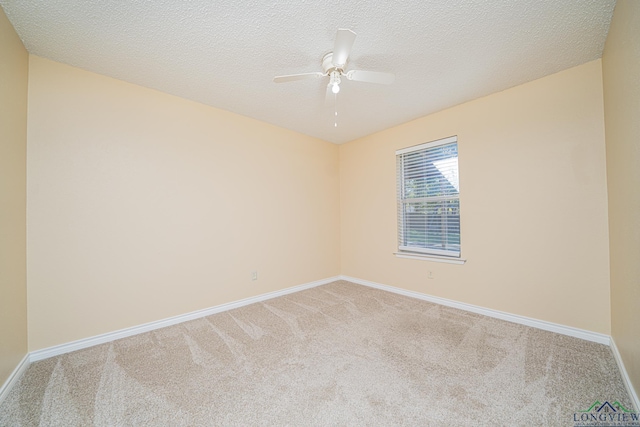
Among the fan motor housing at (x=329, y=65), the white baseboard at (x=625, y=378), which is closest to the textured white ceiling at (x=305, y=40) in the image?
the fan motor housing at (x=329, y=65)

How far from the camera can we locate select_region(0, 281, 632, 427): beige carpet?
1.33 metres

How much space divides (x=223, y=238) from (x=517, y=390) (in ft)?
9.81

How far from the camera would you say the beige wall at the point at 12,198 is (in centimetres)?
155

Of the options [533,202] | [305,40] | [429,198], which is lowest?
[533,202]

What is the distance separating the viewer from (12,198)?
1686 millimetres

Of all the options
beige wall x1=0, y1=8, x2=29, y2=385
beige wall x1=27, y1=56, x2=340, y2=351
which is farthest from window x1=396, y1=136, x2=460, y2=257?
beige wall x1=0, y1=8, x2=29, y2=385

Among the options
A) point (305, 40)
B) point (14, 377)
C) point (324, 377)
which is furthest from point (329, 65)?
point (14, 377)

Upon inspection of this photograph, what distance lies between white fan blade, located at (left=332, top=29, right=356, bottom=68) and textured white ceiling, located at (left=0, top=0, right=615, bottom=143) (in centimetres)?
22

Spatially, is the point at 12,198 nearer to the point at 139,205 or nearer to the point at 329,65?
the point at 139,205

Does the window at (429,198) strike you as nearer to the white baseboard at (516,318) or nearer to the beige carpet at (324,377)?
the white baseboard at (516,318)

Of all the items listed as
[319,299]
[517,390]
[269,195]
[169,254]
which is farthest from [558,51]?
[169,254]

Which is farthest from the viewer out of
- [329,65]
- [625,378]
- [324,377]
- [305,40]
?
[329,65]

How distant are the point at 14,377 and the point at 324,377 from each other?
2.14m

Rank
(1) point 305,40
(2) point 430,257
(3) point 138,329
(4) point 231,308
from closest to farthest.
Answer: (1) point 305,40 → (3) point 138,329 → (4) point 231,308 → (2) point 430,257
